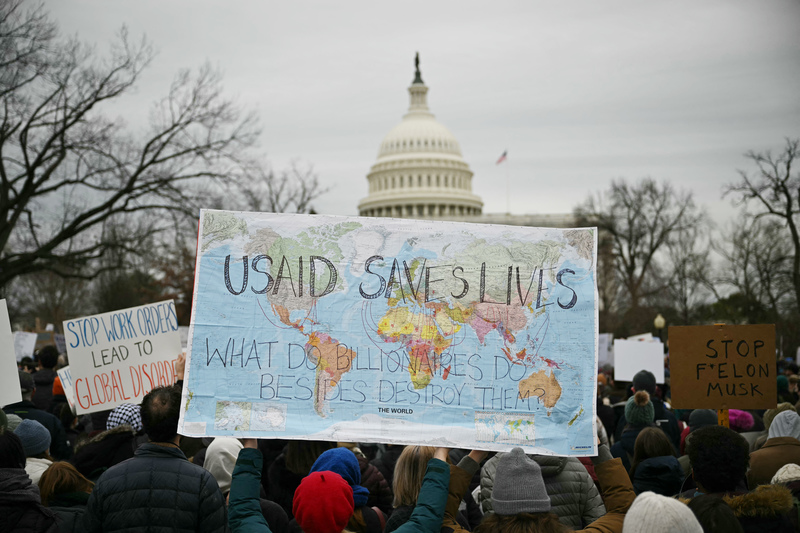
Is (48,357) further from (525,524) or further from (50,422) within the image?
(525,524)

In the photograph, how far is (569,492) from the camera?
4.27 m

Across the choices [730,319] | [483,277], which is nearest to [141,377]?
[483,277]

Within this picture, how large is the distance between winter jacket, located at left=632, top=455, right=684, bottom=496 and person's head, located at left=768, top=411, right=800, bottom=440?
662mm

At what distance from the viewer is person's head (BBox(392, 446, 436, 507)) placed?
13.5 ft

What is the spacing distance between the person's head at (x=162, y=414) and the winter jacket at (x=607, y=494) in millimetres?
1314

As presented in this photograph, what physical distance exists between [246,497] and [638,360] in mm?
8879

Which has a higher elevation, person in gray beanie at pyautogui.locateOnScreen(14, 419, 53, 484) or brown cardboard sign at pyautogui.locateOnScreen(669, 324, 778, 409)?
brown cardboard sign at pyautogui.locateOnScreen(669, 324, 778, 409)

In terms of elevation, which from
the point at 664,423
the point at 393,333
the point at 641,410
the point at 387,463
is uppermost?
the point at 393,333

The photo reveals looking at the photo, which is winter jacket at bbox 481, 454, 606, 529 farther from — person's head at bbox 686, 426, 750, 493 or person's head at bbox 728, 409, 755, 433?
person's head at bbox 728, 409, 755, 433

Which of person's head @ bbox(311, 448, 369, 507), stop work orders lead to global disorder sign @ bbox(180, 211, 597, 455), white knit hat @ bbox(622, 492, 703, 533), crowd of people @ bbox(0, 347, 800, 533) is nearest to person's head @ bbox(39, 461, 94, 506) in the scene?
crowd of people @ bbox(0, 347, 800, 533)

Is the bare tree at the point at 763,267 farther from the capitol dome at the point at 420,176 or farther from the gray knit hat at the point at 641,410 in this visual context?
the capitol dome at the point at 420,176

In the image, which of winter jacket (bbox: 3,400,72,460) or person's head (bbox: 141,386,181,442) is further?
winter jacket (bbox: 3,400,72,460)

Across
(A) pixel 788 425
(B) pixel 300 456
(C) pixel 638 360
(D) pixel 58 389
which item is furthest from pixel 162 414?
(C) pixel 638 360

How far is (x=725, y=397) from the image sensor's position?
566 cm
